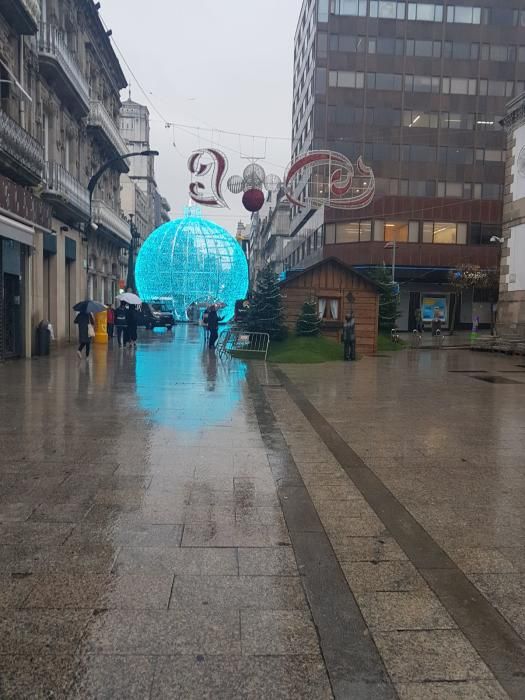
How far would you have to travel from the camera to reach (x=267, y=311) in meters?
20.4

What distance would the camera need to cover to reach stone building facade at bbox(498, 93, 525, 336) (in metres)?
23.5

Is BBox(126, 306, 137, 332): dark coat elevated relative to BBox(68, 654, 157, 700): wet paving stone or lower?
elevated

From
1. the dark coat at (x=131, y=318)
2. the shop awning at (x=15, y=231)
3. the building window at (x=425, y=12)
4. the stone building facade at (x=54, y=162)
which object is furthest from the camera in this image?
the building window at (x=425, y=12)

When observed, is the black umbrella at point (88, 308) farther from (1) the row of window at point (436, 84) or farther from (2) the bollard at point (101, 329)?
(1) the row of window at point (436, 84)

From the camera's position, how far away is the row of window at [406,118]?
4853 centimetres

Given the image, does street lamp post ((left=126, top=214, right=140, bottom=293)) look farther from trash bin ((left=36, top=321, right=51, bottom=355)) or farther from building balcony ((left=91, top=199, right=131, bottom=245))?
trash bin ((left=36, top=321, right=51, bottom=355))

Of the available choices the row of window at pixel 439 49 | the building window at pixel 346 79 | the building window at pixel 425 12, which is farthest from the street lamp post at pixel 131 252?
the building window at pixel 425 12

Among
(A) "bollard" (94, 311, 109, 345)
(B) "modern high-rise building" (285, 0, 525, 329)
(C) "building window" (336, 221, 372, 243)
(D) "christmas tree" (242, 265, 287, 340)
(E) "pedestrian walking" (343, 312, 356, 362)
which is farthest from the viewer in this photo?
(B) "modern high-rise building" (285, 0, 525, 329)

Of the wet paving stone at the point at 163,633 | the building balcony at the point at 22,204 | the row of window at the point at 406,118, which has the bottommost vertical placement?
the wet paving stone at the point at 163,633

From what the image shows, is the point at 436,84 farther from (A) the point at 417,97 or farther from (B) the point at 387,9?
(B) the point at 387,9

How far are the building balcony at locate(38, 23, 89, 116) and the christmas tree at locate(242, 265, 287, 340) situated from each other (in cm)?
993

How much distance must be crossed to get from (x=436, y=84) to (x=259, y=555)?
172 ft

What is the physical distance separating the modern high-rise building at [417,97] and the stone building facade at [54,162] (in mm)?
20962

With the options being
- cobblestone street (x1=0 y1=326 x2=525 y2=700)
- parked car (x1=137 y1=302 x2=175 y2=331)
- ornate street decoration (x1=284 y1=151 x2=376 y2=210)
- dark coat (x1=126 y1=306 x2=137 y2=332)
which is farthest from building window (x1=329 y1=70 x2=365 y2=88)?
cobblestone street (x1=0 y1=326 x2=525 y2=700)
